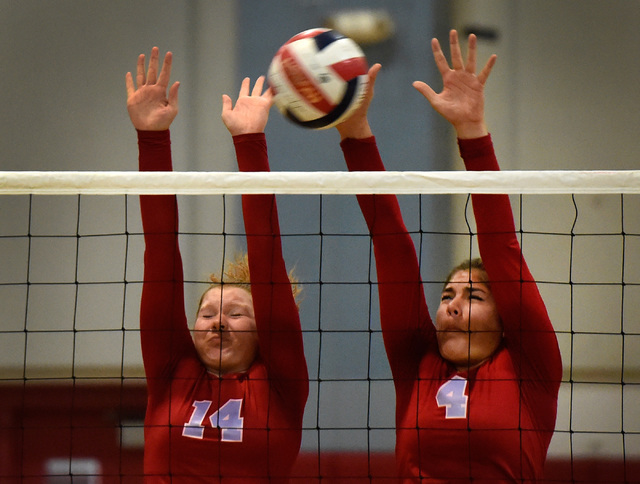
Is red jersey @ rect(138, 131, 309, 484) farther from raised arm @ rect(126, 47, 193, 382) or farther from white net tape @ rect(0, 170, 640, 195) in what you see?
white net tape @ rect(0, 170, 640, 195)

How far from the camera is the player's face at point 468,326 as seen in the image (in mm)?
2395

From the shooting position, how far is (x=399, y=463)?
2359mm

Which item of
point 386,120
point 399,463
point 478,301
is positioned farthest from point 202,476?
point 386,120

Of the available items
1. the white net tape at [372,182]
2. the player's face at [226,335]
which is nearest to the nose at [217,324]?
the player's face at [226,335]

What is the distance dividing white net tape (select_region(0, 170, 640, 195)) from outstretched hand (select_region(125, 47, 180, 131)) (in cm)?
28

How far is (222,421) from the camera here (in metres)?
2.40

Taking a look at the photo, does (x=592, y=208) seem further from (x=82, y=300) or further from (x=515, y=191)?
(x=82, y=300)

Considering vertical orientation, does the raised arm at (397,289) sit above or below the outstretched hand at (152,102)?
below

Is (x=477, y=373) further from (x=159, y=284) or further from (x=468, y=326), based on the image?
(x=159, y=284)

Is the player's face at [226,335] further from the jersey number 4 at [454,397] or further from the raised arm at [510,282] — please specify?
the raised arm at [510,282]

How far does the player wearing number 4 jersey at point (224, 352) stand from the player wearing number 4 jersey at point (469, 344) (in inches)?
12.2

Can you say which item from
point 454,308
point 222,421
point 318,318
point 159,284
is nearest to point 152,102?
point 159,284

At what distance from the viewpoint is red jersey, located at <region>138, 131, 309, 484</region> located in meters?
2.38

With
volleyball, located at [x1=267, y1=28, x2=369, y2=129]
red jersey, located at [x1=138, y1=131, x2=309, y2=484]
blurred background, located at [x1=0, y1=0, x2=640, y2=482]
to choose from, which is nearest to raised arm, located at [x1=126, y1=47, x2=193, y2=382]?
red jersey, located at [x1=138, y1=131, x2=309, y2=484]
